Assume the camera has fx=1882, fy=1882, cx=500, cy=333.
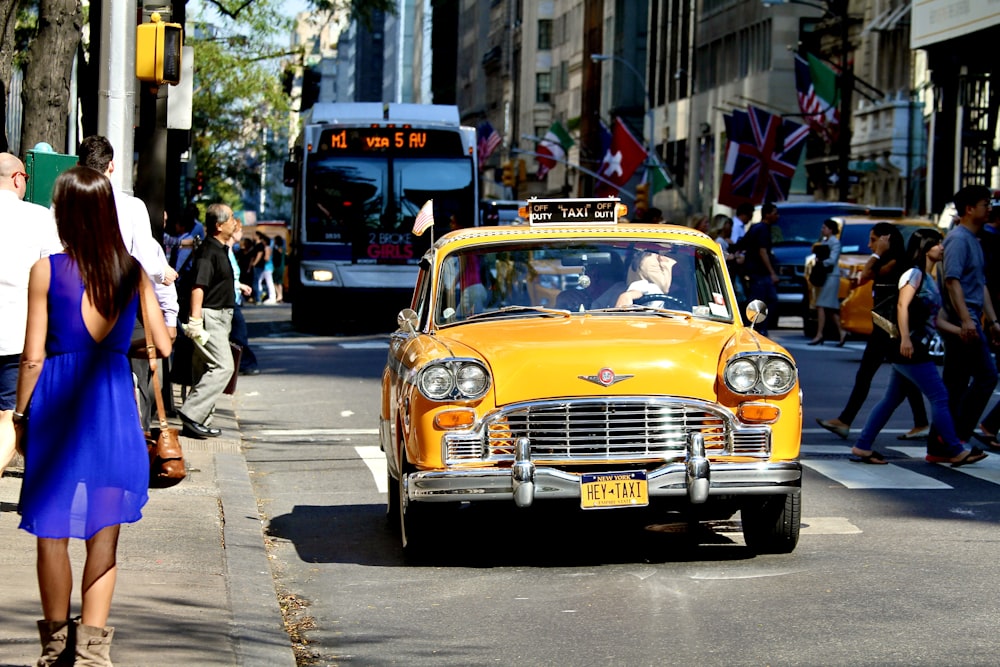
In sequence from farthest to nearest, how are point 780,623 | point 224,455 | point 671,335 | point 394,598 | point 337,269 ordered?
A: point 337,269 → point 224,455 → point 671,335 → point 394,598 → point 780,623

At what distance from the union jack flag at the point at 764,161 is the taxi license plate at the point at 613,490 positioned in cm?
4349

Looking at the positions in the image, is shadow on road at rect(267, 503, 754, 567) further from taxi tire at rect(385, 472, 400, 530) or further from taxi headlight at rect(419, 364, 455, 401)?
taxi headlight at rect(419, 364, 455, 401)

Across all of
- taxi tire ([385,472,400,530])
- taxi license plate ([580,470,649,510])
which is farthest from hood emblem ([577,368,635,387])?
taxi tire ([385,472,400,530])

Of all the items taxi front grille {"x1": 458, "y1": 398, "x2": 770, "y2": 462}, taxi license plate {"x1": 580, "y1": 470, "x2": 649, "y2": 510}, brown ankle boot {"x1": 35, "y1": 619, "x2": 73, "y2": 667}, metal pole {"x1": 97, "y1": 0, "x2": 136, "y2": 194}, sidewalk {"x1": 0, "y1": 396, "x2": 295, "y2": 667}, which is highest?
metal pole {"x1": 97, "y1": 0, "x2": 136, "y2": 194}

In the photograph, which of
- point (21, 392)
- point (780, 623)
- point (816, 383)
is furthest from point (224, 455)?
point (816, 383)

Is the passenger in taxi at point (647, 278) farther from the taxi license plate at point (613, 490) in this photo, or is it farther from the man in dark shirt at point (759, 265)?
the man in dark shirt at point (759, 265)

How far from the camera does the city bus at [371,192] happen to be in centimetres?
3081

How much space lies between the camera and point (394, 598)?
8414 mm

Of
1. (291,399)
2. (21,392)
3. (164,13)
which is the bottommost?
(291,399)

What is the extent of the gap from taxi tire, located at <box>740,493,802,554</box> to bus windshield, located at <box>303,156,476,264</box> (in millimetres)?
21473

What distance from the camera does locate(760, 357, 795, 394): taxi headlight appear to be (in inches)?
355

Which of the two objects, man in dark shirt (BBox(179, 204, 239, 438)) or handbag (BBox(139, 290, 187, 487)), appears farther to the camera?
man in dark shirt (BBox(179, 204, 239, 438))

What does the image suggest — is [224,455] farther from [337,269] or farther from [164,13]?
[337,269]

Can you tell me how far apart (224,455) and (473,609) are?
5541mm
